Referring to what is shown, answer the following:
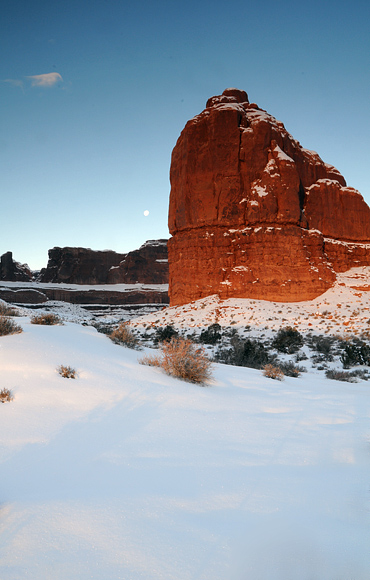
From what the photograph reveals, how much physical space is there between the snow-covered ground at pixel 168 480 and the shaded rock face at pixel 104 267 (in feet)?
262

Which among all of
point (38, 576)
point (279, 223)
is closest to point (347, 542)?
point (38, 576)

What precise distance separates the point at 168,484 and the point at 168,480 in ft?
0.15

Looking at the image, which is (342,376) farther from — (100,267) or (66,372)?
(100,267)

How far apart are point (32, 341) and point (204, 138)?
30343 mm

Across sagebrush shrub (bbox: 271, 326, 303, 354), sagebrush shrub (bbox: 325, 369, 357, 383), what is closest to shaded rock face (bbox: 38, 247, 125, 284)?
sagebrush shrub (bbox: 271, 326, 303, 354)

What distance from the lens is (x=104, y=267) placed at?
285ft

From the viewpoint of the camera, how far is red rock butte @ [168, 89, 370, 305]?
90.1 feet

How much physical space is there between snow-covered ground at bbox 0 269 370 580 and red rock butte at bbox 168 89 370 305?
23.7 m

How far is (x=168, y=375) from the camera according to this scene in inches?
207

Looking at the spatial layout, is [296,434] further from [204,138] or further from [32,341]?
[204,138]

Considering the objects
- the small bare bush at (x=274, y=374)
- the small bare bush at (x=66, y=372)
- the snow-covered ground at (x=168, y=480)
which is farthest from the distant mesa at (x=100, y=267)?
the snow-covered ground at (x=168, y=480)

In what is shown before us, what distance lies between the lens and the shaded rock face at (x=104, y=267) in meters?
84.1

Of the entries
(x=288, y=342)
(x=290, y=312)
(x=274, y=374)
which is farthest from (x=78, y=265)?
(x=274, y=374)

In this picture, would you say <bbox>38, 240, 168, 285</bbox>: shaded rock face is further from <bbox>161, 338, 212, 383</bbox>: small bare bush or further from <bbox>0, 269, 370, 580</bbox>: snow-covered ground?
<bbox>0, 269, 370, 580</bbox>: snow-covered ground
